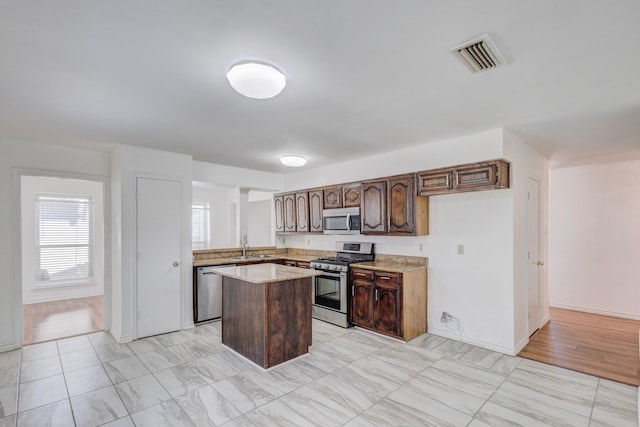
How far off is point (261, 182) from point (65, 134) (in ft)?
9.91

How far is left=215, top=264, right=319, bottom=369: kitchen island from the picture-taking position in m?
3.16

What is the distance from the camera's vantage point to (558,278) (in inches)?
218

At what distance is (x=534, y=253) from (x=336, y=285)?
9.06 ft

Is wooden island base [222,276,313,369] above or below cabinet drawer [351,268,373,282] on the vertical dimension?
below

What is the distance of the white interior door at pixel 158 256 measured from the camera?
411 centimetres

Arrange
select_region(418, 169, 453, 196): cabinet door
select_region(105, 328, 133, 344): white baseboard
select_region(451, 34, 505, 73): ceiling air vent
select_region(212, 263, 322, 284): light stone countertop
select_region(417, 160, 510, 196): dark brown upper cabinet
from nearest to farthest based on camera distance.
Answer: select_region(451, 34, 505, 73): ceiling air vent < select_region(212, 263, 322, 284): light stone countertop < select_region(417, 160, 510, 196): dark brown upper cabinet < select_region(418, 169, 453, 196): cabinet door < select_region(105, 328, 133, 344): white baseboard

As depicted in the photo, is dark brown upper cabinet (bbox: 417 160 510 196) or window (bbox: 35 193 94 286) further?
window (bbox: 35 193 94 286)

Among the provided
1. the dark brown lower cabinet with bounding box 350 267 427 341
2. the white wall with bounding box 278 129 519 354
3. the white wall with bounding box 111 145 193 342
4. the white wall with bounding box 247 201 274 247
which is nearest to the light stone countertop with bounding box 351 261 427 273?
the dark brown lower cabinet with bounding box 350 267 427 341

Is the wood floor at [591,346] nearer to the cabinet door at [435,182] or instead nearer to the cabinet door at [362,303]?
the cabinet door at [362,303]

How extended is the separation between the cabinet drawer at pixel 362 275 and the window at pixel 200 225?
532cm

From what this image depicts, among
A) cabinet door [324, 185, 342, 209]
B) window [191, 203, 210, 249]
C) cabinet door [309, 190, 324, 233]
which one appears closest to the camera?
cabinet door [324, 185, 342, 209]

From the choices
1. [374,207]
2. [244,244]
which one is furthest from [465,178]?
[244,244]

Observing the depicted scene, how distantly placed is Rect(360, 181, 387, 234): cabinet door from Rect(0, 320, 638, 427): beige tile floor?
1569 mm

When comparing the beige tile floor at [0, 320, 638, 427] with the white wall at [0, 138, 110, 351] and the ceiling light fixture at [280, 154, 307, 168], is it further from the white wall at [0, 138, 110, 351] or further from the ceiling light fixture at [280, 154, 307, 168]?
the ceiling light fixture at [280, 154, 307, 168]
